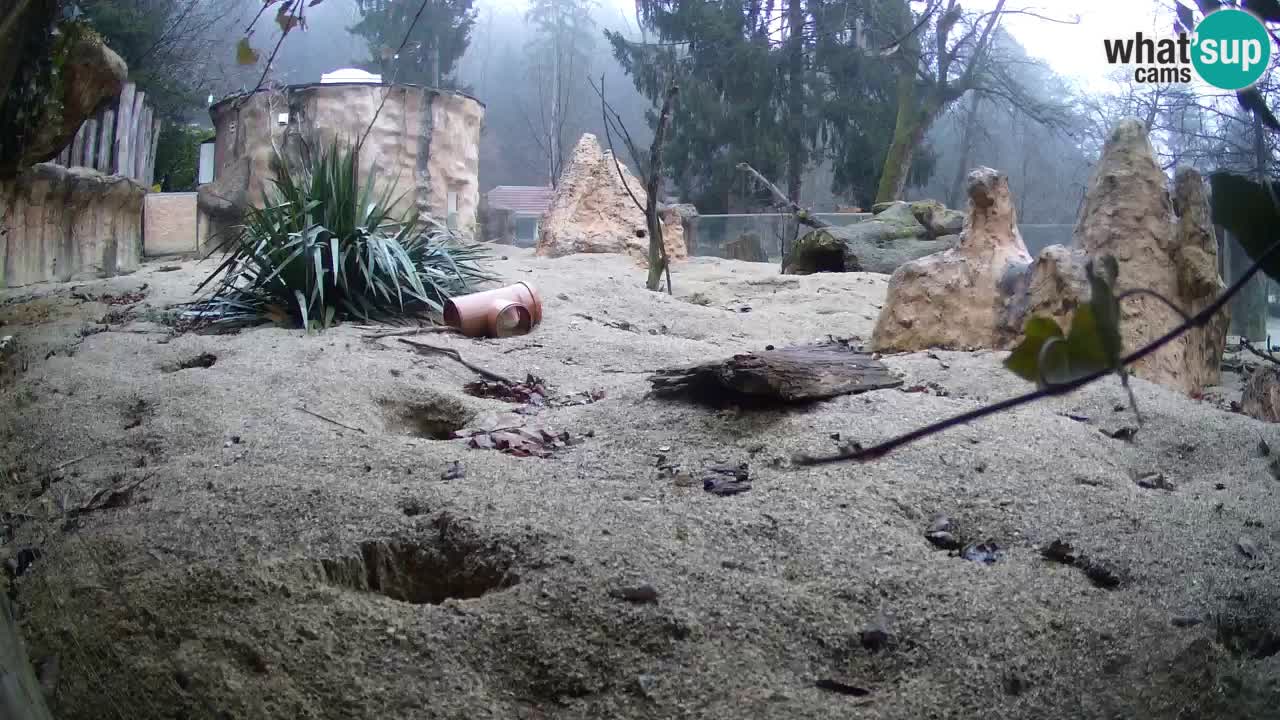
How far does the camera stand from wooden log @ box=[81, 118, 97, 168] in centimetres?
743

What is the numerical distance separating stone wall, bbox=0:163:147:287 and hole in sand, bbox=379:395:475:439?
353 centimetres

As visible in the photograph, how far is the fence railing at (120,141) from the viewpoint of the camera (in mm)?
7402

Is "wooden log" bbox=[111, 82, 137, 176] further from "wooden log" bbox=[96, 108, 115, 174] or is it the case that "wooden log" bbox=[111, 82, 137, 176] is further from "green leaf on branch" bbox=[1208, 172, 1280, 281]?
"green leaf on branch" bbox=[1208, 172, 1280, 281]

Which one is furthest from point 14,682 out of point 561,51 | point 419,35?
point 561,51

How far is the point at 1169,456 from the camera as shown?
2.72 meters

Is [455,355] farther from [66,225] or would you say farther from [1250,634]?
[66,225]

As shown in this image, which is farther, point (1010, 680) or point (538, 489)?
point (538, 489)

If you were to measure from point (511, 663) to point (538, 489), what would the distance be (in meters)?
0.75

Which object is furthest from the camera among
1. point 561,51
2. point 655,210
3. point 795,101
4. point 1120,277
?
point 561,51

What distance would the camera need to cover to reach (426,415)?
10.7ft

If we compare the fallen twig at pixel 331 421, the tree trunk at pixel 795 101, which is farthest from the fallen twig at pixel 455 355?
the tree trunk at pixel 795 101

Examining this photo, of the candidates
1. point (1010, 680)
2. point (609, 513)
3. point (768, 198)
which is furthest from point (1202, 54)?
point (768, 198)

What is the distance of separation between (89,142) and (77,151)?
200 mm

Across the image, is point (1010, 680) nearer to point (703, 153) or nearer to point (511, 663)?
point (511, 663)
